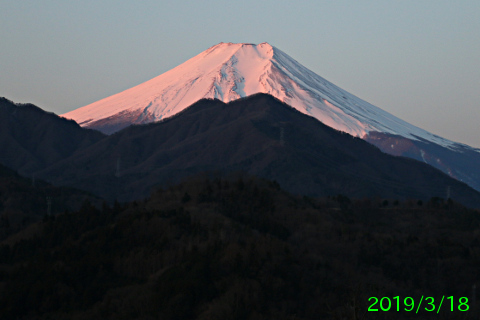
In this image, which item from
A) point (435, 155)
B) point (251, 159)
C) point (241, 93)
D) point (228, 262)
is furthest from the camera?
point (435, 155)

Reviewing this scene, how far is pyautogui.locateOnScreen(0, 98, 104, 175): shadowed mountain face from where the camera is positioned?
108750 millimetres

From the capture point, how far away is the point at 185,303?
31.4 metres

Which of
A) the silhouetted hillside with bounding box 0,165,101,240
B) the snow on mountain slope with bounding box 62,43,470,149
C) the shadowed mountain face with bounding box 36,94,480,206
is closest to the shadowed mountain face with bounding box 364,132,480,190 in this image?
the snow on mountain slope with bounding box 62,43,470,149

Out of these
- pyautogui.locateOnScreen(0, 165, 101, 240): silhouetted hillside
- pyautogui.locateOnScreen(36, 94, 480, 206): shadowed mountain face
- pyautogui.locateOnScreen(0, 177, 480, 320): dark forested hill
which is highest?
pyautogui.locateOnScreen(36, 94, 480, 206): shadowed mountain face

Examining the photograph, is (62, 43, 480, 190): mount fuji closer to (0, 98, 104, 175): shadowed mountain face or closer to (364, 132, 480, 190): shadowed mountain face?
(364, 132, 480, 190): shadowed mountain face

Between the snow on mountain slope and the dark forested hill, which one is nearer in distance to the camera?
the dark forested hill

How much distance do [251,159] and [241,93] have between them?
2552 inches

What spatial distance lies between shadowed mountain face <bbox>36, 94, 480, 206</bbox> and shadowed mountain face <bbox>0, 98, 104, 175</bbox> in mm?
3338

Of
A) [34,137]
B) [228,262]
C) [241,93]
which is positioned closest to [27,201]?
[228,262]

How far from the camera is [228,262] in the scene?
35031 millimetres

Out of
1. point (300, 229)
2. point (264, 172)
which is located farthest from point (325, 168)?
point (300, 229)

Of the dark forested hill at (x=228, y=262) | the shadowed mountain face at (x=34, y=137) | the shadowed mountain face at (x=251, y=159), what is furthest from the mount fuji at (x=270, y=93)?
the dark forested hill at (x=228, y=262)

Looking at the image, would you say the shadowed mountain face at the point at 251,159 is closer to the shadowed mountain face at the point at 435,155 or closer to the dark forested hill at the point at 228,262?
the dark forested hill at the point at 228,262

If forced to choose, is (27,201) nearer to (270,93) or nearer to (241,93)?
(270,93)
